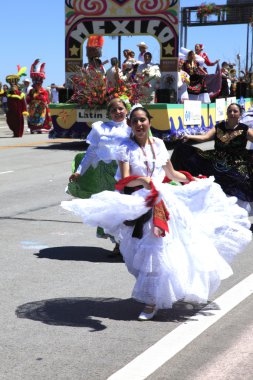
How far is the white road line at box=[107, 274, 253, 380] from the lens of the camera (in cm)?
455

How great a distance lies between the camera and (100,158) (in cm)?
793

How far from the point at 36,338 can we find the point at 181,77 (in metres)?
17.0

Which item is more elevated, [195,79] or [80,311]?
[195,79]

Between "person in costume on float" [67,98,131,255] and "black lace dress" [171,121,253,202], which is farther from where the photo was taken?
"black lace dress" [171,121,253,202]

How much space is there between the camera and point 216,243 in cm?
587

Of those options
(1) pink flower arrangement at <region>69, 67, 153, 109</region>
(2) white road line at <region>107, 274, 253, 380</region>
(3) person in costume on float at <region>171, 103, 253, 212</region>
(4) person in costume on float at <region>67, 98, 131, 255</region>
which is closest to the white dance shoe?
(2) white road line at <region>107, 274, 253, 380</region>

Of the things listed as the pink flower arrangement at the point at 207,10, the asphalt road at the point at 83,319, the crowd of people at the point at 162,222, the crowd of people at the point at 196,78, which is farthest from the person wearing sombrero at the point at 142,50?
the pink flower arrangement at the point at 207,10

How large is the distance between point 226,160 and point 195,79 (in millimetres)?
13870

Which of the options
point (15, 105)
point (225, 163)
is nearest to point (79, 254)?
point (225, 163)

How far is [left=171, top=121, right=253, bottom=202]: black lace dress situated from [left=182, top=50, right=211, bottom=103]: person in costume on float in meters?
13.5

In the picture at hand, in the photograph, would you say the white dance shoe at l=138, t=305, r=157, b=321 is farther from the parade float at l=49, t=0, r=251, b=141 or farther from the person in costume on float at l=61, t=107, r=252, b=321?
the parade float at l=49, t=0, r=251, b=141

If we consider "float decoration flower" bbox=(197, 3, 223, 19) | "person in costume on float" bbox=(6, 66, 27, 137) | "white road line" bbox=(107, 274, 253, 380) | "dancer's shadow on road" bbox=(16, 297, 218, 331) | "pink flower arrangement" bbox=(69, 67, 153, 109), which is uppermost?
"float decoration flower" bbox=(197, 3, 223, 19)

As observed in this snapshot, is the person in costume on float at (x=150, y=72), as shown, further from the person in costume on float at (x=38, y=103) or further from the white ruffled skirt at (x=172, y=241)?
the white ruffled skirt at (x=172, y=241)

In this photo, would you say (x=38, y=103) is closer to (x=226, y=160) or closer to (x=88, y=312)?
(x=226, y=160)
